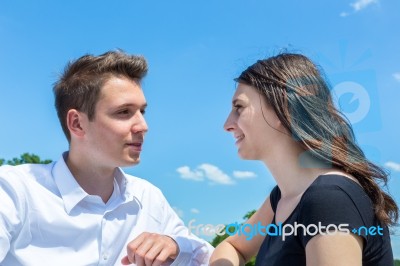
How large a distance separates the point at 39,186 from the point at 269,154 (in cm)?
125

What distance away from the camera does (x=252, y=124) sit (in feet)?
6.72

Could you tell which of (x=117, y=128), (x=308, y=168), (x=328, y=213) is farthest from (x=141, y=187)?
(x=328, y=213)

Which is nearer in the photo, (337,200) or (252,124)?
(337,200)

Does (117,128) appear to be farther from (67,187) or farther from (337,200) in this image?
(337,200)

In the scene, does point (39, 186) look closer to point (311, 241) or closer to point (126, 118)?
point (126, 118)

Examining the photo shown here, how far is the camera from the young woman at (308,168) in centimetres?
162

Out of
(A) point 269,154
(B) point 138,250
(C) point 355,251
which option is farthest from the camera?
(B) point 138,250

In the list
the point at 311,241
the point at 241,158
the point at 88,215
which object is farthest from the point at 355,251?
the point at 88,215

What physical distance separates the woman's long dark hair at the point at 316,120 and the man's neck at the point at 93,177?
1141mm

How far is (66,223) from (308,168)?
1293mm

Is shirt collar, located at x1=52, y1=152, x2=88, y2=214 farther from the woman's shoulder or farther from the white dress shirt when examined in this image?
the woman's shoulder

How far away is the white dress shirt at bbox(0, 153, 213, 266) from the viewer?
93.4 inches

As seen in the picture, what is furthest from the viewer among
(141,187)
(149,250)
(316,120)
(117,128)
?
(141,187)

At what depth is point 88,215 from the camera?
2.58 m
